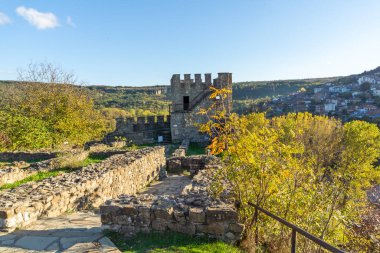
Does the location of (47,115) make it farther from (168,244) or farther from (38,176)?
(168,244)

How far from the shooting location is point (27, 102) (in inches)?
754

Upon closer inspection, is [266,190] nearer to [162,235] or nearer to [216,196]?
[216,196]

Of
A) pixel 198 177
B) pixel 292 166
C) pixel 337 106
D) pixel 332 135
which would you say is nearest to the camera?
pixel 292 166

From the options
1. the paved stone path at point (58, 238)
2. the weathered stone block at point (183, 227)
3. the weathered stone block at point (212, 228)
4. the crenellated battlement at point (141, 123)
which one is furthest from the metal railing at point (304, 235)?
the crenellated battlement at point (141, 123)

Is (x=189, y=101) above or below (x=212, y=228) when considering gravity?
above

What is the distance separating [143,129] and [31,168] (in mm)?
15823

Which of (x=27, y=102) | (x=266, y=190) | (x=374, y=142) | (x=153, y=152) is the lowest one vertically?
(x=374, y=142)

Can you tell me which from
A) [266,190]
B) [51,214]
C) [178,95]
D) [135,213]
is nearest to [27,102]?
[178,95]

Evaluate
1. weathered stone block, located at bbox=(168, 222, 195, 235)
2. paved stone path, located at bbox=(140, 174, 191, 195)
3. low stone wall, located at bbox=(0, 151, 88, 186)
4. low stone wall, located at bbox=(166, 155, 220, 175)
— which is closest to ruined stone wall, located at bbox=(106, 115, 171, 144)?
low stone wall, located at bbox=(166, 155, 220, 175)

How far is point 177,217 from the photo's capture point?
13.9ft

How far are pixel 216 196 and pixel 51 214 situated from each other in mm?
3463

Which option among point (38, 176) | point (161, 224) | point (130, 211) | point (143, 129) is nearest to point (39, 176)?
point (38, 176)

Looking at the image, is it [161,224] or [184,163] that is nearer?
[161,224]

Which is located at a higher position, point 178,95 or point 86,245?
point 178,95
